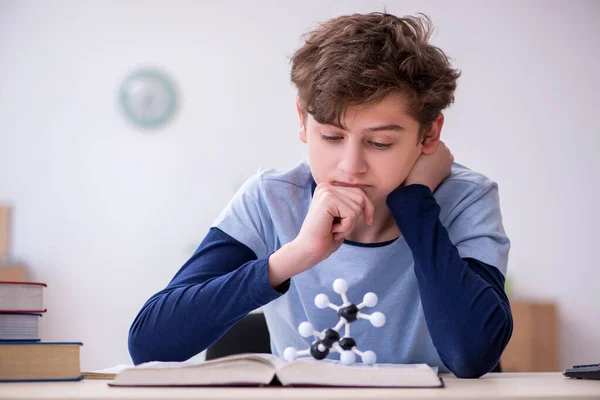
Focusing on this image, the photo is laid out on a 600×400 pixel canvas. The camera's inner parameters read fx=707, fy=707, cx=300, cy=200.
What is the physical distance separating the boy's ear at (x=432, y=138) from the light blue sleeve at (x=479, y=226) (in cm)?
10

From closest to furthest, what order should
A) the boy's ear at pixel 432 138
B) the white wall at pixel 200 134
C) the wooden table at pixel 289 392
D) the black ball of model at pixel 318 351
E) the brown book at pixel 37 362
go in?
the wooden table at pixel 289 392 < the brown book at pixel 37 362 < the black ball of model at pixel 318 351 < the boy's ear at pixel 432 138 < the white wall at pixel 200 134

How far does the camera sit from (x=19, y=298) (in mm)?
1012

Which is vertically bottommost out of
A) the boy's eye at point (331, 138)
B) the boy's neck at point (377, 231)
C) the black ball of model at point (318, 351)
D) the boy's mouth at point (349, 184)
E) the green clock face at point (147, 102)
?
the black ball of model at point (318, 351)

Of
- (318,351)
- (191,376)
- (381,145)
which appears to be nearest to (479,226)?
(381,145)

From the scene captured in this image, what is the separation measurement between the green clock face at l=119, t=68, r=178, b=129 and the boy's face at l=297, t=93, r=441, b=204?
2.79m

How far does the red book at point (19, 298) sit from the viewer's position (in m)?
1.00

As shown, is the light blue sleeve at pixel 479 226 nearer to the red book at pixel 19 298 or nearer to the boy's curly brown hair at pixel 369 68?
the boy's curly brown hair at pixel 369 68

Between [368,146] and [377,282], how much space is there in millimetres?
310

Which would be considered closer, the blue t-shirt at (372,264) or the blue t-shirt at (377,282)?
the blue t-shirt at (377,282)

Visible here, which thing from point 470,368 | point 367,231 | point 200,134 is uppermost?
point 200,134

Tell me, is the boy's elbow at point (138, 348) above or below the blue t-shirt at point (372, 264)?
below

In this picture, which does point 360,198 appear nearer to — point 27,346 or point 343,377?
point 343,377

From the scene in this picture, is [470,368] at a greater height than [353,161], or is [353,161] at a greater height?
[353,161]

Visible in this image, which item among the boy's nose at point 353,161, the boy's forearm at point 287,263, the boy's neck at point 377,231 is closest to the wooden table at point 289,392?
the boy's forearm at point 287,263
